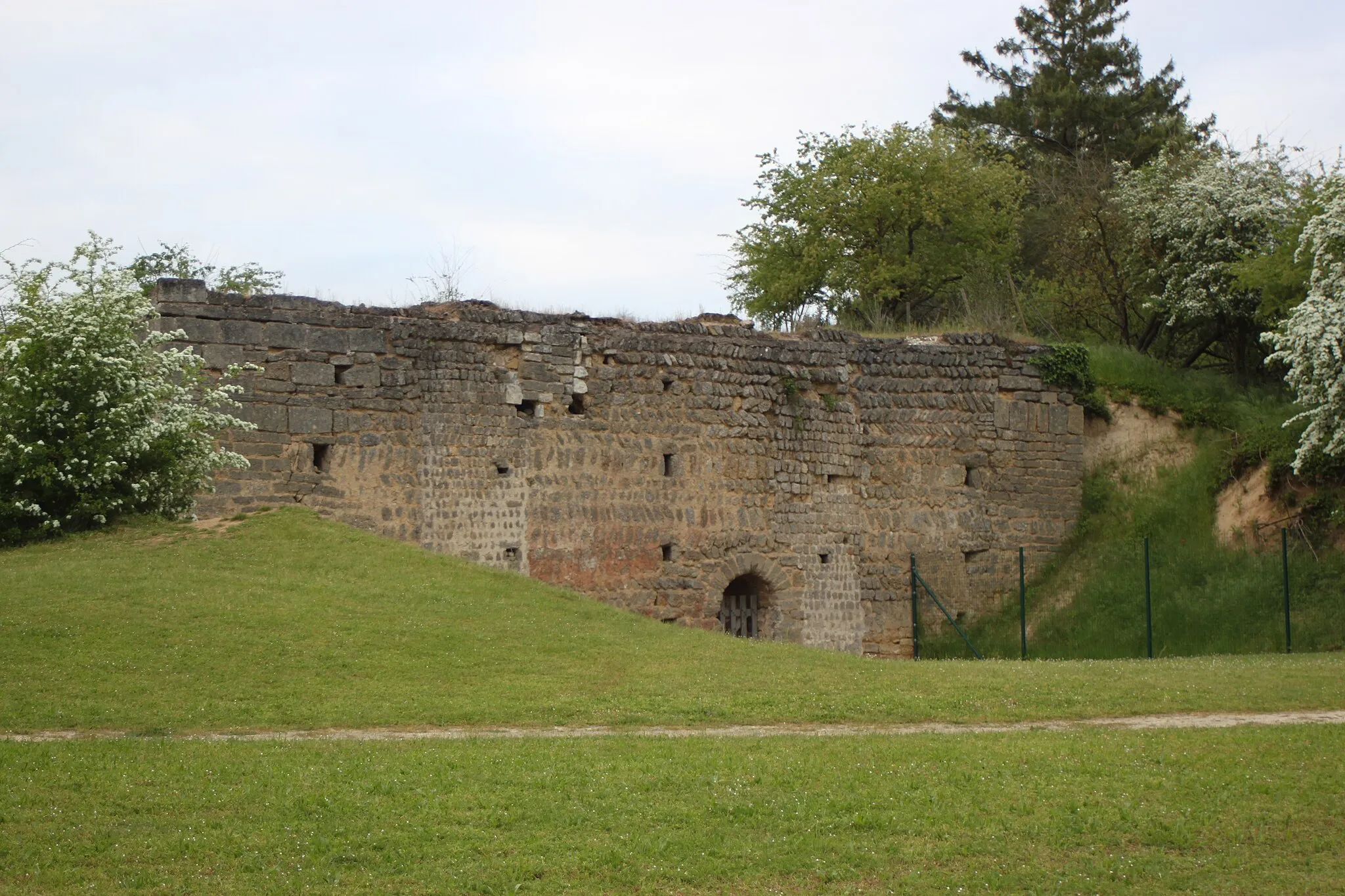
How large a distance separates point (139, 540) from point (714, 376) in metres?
8.36

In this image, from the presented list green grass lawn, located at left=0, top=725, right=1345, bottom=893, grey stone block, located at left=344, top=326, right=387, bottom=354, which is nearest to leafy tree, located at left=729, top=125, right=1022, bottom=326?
grey stone block, located at left=344, top=326, right=387, bottom=354

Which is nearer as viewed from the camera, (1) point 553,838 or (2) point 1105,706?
(1) point 553,838

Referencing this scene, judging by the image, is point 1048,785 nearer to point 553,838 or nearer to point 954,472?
point 553,838

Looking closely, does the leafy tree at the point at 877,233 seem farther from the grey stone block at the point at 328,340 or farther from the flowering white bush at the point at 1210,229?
the grey stone block at the point at 328,340

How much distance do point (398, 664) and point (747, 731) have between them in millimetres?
3427

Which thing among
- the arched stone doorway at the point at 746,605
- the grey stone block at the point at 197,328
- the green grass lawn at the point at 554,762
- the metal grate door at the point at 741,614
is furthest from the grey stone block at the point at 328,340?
the metal grate door at the point at 741,614

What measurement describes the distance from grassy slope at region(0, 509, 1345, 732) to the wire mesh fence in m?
3.56

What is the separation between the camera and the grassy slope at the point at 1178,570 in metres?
21.2

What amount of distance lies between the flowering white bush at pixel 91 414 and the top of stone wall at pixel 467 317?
31.7 inches

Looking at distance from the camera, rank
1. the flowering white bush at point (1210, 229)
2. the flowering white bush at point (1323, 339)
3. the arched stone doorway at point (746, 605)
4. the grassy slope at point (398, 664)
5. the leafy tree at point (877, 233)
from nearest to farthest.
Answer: the grassy slope at point (398, 664) < the flowering white bush at point (1323, 339) < the arched stone doorway at point (746, 605) < the flowering white bush at point (1210, 229) < the leafy tree at point (877, 233)

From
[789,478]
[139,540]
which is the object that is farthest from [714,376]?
[139,540]

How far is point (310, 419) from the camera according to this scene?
19.1 metres

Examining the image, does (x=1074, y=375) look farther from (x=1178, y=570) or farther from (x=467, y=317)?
(x=467, y=317)

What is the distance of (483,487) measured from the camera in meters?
19.9
